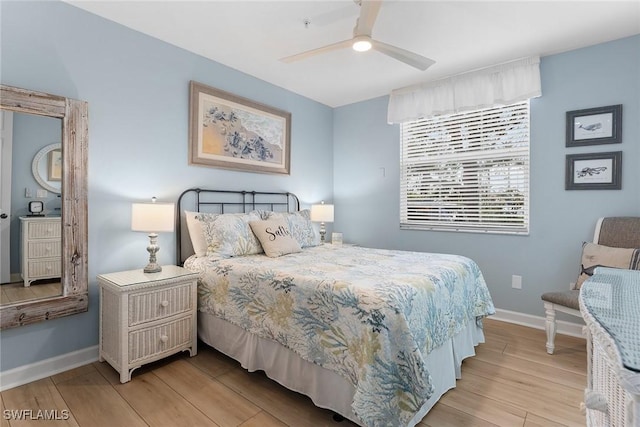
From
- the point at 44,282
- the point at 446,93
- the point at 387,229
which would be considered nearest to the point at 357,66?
the point at 446,93

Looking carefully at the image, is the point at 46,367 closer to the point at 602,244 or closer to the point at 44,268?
the point at 44,268

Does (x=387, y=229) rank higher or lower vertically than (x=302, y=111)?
lower

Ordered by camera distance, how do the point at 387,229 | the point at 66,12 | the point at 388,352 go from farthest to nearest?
1. the point at 387,229
2. the point at 66,12
3. the point at 388,352

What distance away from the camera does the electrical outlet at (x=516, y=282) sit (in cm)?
319

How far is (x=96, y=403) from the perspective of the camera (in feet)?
6.08

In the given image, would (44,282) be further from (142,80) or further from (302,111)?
(302,111)

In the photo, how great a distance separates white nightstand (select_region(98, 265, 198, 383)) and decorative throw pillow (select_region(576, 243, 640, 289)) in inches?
122

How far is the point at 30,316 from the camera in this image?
6.84ft

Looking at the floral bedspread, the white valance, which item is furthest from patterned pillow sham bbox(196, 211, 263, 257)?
the white valance

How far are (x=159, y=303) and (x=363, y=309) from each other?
1.52 m

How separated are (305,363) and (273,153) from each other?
258cm

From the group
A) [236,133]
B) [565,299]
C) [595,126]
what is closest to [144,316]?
[236,133]

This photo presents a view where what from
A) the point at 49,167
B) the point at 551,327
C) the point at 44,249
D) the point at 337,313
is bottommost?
the point at 551,327

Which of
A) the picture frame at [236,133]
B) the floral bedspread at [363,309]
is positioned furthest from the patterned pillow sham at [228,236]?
the picture frame at [236,133]
